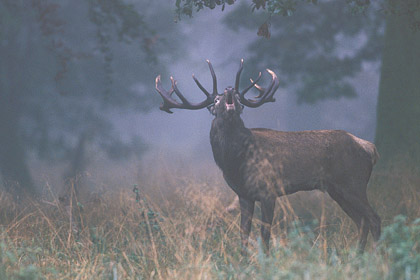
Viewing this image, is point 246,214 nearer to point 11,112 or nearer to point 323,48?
point 323,48

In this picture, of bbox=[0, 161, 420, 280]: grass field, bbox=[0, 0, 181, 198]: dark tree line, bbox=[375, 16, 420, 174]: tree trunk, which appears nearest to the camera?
bbox=[0, 161, 420, 280]: grass field

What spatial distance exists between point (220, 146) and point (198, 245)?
43.4 inches

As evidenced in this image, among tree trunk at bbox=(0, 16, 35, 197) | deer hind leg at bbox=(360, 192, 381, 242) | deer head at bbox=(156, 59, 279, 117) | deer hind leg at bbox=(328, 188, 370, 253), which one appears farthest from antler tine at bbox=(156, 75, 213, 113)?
tree trunk at bbox=(0, 16, 35, 197)

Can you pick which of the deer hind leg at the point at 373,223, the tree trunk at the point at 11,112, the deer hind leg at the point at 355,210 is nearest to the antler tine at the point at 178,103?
the deer hind leg at the point at 355,210

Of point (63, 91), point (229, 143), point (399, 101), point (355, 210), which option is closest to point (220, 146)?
point (229, 143)

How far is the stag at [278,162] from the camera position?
591cm

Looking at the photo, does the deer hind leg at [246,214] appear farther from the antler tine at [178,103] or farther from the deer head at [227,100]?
the antler tine at [178,103]

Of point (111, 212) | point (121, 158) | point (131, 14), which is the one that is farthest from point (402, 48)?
point (121, 158)

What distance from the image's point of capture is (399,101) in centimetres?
946

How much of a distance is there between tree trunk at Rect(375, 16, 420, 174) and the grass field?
580 mm

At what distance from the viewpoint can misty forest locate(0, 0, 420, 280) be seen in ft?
16.4

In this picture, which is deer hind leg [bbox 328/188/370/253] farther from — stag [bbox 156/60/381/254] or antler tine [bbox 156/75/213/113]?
antler tine [bbox 156/75/213/113]

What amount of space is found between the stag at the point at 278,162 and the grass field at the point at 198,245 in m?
0.23

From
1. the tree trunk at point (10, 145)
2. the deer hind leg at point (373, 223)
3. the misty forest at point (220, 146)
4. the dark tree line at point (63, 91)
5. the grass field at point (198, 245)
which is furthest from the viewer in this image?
the dark tree line at point (63, 91)
